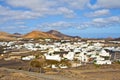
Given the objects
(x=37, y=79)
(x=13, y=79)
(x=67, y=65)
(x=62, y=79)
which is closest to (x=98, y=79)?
(x=62, y=79)

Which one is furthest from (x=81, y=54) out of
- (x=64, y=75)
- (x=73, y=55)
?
(x=64, y=75)

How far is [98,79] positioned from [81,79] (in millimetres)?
2530

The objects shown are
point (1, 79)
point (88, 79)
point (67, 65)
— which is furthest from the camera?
point (67, 65)

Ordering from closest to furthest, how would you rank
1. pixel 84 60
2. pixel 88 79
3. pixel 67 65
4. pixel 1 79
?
pixel 1 79 < pixel 88 79 < pixel 67 65 < pixel 84 60

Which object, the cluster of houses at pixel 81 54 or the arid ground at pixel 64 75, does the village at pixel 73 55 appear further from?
the arid ground at pixel 64 75

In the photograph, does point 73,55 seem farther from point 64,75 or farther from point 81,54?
point 64,75

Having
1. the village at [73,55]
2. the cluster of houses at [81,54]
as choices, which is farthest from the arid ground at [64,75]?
the cluster of houses at [81,54]

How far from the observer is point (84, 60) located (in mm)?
79438

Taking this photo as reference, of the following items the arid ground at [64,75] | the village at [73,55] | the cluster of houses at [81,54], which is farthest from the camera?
the cluster of houses at [81,54]

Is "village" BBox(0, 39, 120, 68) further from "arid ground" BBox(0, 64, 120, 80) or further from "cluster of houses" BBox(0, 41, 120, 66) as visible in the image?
"arid ground" BBox(0, 64, 120, 80)

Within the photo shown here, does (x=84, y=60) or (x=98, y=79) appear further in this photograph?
(x=84, y=60)

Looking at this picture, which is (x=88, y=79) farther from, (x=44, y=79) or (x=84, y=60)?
(x=84, y=60)

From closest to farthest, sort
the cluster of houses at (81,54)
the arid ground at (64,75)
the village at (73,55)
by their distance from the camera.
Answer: the arid ground at (64,75)
the village at (73,55)
the cluster of houses at (81,54)

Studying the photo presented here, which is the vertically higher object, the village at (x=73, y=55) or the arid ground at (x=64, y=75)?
the village at (x=73, y=55)
